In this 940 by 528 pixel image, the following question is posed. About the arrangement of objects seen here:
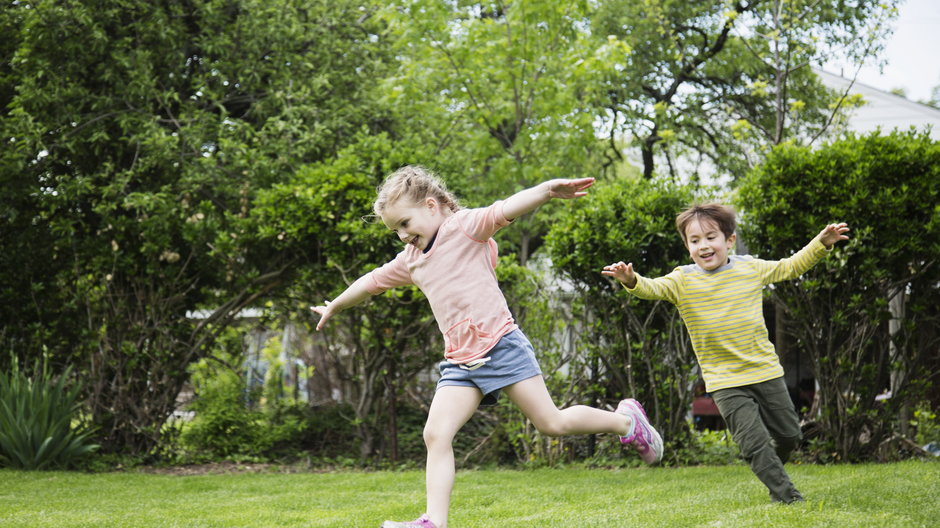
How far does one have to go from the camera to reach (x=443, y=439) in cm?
327

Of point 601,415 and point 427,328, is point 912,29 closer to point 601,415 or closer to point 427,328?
point 427,328

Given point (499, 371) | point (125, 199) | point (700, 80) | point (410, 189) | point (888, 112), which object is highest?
point (700, 80)

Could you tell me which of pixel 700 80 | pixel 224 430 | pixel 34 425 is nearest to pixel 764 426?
pixel 224 430

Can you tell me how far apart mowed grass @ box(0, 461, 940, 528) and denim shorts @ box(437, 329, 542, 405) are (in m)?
0.89

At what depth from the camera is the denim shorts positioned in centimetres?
342

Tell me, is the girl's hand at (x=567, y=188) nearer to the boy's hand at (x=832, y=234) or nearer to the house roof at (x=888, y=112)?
the boy's hand at (x=832, y=234)

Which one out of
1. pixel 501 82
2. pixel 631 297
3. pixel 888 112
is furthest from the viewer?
pixel 888 112

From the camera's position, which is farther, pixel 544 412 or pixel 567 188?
pixel 544 412

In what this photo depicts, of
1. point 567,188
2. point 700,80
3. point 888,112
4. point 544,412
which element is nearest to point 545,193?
point 567,188

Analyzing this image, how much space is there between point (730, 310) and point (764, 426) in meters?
0.59

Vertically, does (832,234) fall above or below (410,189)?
below

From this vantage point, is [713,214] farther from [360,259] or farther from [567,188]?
[360,259]

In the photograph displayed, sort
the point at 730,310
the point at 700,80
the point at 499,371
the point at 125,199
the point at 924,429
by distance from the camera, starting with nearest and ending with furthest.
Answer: the point at 499,371
the point at 730,310
the point at 924,429
the point at 125,199
the point at 700,80

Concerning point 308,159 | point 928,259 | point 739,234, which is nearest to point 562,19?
point 308,159
